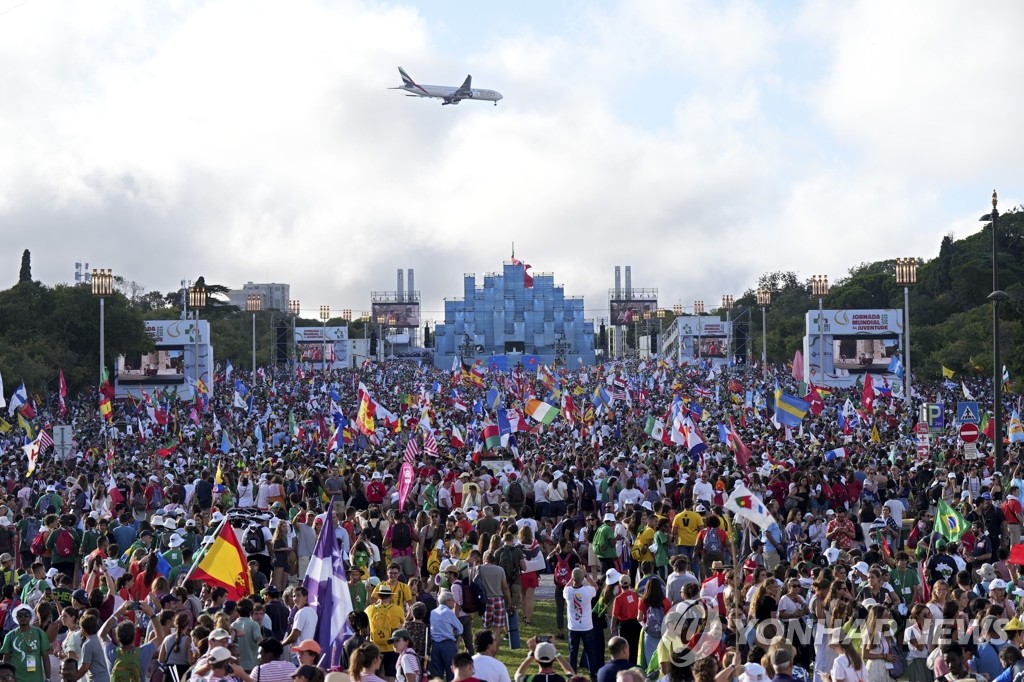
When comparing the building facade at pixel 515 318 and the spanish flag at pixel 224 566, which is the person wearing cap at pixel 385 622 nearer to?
the spanish flag at pixel 224 566

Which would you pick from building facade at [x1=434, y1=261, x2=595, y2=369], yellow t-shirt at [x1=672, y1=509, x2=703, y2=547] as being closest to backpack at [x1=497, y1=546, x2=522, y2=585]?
yellow t-shirt at [x1=672, y1=509, x2=703, y2=547]

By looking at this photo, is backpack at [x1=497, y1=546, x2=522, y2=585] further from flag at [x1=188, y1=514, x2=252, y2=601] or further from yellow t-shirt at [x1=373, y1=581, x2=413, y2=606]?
flag at [x1=188, y1=514, x2=252, y2=601]

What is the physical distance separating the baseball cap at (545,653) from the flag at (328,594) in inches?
83.9

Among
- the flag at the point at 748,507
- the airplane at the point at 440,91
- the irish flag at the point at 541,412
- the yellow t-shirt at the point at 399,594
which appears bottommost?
the yellow t-shirt at the point at 399,594

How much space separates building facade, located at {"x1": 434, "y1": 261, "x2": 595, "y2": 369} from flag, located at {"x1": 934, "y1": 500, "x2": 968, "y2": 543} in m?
142

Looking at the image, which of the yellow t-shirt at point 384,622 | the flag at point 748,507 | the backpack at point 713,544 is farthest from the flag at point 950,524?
the yellow t-shirt at point 384,622

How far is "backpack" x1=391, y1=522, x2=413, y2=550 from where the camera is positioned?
15797 millimetres

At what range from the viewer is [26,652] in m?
10.1

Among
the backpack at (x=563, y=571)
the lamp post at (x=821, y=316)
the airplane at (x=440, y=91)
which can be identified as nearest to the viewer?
the backpack at (x=563, y=571)

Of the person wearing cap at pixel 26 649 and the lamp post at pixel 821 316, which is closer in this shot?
the person wearing cap at pixel 26 649

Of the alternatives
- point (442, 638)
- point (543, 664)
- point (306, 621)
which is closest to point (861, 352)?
point (442, 638)

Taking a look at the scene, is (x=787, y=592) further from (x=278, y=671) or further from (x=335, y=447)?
(x=335, y=447)

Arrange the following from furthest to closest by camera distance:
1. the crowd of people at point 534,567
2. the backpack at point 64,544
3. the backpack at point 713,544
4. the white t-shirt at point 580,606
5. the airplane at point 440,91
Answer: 1. the airplane at point 440,91
2. the backpack at point 64,544
3. the backpack at point 713,544
4. the white t-shirt at point 580,606
5. the crowd of people at point 534,567

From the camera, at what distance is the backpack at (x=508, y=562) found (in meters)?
14.1
